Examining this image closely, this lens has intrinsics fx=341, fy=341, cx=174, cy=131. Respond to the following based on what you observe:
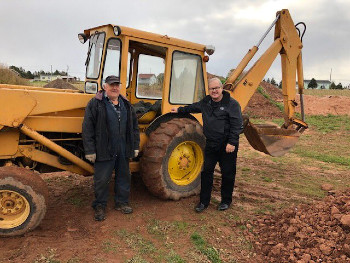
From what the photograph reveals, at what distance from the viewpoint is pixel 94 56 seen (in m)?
4.94

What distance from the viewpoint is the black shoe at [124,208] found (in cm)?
456

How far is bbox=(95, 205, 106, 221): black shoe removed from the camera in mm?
4320

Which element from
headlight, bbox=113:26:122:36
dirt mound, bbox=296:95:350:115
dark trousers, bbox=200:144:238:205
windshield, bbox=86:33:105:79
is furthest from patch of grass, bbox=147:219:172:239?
dirt mound, bbox=296:95:350:115

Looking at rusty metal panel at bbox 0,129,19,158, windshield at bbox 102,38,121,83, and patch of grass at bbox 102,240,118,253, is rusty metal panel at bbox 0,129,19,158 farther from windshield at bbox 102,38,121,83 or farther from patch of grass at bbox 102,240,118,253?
patch of grass at bbox 102,240,118,253

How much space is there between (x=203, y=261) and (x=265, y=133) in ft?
10.8

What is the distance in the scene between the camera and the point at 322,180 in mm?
6590

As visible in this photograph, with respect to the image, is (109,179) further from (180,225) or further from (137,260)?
(137,260)

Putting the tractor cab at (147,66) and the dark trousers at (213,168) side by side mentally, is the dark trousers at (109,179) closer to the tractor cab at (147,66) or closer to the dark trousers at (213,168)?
the tractor cab at (147,66)

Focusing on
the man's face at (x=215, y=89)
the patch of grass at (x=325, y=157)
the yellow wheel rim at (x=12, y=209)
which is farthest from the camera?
the patch of grass at (x=325, y=157)

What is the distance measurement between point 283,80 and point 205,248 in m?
4.11

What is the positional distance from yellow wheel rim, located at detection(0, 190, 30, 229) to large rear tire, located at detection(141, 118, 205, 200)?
1.60 metres

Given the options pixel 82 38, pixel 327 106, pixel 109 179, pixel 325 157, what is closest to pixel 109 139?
pixel 109 179

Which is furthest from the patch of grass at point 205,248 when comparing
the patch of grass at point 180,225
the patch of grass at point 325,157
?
the patch of grass at point 325,157

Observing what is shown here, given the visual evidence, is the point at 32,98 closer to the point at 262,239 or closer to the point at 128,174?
the point at 128,174
